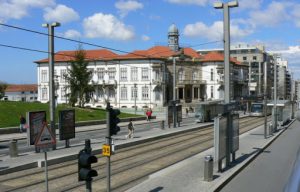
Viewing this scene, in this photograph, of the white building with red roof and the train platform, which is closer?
the train platform

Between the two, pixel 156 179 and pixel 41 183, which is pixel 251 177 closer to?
pixel 156 179

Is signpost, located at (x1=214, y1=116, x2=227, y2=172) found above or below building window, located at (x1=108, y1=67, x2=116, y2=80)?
below

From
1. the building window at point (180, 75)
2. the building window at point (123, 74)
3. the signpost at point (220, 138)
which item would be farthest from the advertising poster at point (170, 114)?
the building window at point (180, 75)

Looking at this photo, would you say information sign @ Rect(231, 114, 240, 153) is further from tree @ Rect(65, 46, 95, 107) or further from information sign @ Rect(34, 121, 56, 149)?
tree @ Rect(65, 46, 95, 107)

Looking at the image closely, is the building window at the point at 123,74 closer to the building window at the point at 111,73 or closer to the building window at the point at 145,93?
the building window at the point at 111,73

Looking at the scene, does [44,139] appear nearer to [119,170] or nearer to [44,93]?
[119,170]

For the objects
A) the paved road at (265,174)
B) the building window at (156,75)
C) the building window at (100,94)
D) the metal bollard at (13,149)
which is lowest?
the paved road at (265,174)

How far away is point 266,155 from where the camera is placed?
2244 cm

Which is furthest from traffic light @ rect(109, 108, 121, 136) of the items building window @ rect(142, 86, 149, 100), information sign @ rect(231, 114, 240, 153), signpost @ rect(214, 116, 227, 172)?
building window @ rect(142, 86, 149, 100)

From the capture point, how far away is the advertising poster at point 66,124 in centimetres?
2316

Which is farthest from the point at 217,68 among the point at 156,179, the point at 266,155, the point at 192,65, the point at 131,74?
the point at 156,179

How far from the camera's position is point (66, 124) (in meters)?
23.6

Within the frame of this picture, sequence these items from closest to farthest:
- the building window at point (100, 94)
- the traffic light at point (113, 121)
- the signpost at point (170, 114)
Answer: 1. the traffic light at point (113, 121)
2. the signpost at point (170, 114)
3. the building window at point (100, 94)

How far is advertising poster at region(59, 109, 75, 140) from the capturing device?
2316cm
